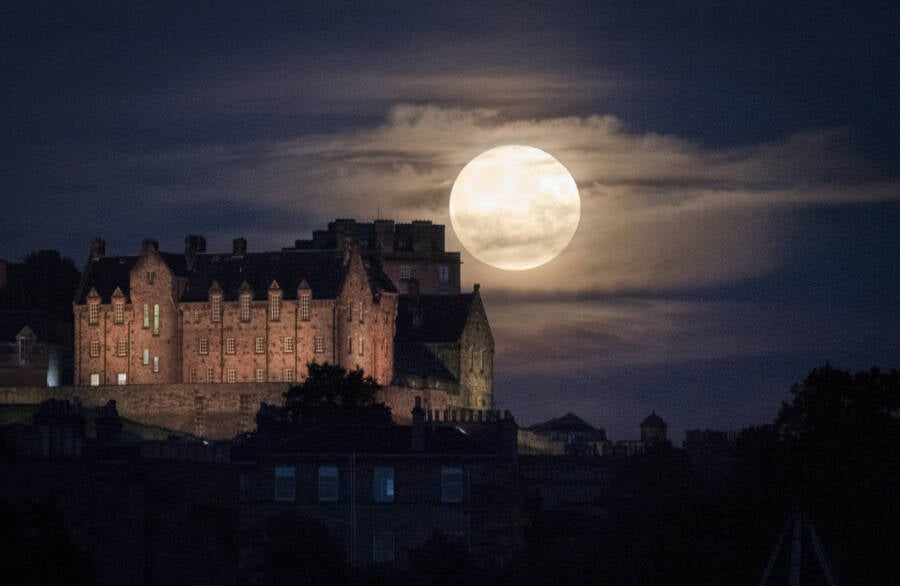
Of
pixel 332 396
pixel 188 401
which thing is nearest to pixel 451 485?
pixel 332 396

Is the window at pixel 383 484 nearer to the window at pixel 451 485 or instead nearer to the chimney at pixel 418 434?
the chimney at pixel 418 434

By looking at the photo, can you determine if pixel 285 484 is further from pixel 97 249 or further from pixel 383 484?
pixel 97 249

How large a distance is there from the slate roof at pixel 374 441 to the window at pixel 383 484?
36.3 inches

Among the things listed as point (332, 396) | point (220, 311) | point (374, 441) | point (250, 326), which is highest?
point (220, 311)

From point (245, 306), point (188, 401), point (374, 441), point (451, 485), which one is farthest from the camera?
point (245, 306)

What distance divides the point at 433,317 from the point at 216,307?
582 inches

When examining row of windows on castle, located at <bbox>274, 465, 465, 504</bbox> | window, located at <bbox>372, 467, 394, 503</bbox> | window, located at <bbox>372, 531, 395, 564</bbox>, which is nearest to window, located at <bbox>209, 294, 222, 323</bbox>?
row of windows on castle, located at <bbox>274, 465, 465, 504</bbox>

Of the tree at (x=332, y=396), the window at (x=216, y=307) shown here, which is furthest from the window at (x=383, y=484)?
the window at (x=216, y=307)

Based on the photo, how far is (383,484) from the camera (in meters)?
103

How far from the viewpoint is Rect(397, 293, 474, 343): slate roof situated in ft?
527

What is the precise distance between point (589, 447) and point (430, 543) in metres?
50.3

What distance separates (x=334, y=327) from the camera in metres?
151

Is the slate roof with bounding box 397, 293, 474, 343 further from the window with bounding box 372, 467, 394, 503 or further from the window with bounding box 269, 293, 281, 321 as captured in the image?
the window with bounding box 372, 467, 394, 503

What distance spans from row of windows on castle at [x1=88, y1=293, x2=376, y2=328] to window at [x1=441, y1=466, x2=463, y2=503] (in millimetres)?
48793
